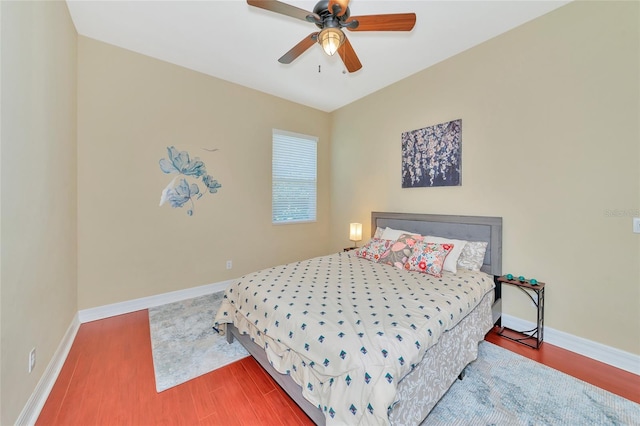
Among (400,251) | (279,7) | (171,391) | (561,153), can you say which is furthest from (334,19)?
(171,391)

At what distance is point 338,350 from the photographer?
1257 mm

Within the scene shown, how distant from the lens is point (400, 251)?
2.68 meters

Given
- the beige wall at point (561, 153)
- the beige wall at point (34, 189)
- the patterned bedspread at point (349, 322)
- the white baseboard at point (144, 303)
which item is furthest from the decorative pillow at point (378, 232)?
the beige wall at point (34, 189)

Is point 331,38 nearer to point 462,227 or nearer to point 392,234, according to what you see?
point 392,234

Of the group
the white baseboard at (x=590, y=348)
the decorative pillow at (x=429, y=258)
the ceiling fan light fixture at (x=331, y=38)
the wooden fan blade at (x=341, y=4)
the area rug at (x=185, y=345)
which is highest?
the wooden fan blade at (x=341, y=4)

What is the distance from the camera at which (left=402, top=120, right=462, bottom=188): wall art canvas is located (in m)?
2.86

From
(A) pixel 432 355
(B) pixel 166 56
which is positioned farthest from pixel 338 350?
(B) pixel 166 56

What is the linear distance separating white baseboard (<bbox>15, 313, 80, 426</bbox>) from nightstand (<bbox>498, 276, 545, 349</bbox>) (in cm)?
364

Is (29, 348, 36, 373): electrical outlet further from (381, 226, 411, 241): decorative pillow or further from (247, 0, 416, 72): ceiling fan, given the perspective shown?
(381, 226, 411, 241): decorative pillow

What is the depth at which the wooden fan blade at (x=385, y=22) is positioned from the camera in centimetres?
163

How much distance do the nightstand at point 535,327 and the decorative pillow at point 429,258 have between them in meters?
0.61

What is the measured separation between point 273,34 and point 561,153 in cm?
295

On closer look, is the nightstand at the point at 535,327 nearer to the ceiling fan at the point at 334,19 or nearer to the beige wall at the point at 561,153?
the beige wall at the point at 561,153

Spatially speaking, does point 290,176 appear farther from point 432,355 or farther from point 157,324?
point 432,355
